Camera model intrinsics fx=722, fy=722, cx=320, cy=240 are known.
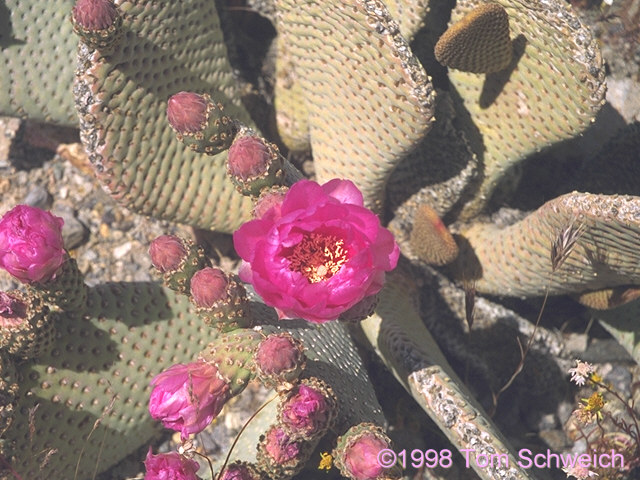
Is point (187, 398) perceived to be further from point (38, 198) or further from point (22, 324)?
point (38, 198)

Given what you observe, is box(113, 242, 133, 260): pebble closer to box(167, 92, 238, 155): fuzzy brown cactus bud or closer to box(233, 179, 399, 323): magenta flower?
box(167, 92, 238, 155): fuzzy brown cactus bud

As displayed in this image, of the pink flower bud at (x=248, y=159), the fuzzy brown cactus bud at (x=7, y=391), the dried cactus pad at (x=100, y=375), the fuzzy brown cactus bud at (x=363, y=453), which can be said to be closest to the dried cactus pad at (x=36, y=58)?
the dried cactus pad at (x=100, y=375)

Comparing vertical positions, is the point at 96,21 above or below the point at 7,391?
above

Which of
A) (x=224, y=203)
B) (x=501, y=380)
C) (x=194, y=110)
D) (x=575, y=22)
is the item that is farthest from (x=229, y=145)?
(x=501, y=380)

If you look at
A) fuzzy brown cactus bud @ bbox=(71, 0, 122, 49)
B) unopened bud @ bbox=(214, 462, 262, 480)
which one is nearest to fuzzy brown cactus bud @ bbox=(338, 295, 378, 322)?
unopened bud @ bbox=(214, 462, 262, 480)

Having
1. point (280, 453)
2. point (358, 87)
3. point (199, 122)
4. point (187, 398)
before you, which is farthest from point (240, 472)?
point (358, 87)

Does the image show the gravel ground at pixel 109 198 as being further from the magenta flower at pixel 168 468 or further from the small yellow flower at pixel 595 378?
the magenta flower at pixel 168 468
